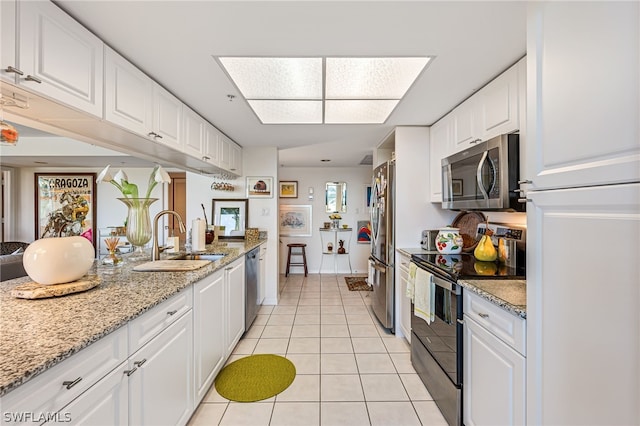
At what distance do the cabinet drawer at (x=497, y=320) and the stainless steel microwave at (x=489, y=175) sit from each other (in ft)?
2.23

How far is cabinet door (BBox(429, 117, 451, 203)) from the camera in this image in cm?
261

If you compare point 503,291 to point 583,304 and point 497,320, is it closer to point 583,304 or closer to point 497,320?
point 497,320

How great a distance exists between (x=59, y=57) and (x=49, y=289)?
1026 millimetres

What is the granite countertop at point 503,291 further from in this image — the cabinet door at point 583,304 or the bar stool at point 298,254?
the bar stool at point 298,254

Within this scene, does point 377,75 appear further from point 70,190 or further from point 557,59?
point 70,190

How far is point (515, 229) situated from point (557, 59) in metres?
1.50

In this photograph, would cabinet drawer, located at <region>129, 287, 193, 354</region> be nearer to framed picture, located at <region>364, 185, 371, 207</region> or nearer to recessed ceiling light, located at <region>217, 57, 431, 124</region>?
recessed ceiling light, located at <region>217, 57, 431, 124</region>

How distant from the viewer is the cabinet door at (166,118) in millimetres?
1902

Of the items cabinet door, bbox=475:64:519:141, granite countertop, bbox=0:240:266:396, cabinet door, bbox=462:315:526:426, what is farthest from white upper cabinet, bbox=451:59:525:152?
granite countertop, bbox=0:240:266:396

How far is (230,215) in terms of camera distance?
4047 millimetres

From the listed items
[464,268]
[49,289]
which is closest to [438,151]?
[464,268]

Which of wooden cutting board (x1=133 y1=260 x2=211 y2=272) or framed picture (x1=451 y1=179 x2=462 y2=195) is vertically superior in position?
framed picture (x1=451 y1=179 x2=462 y2=195)

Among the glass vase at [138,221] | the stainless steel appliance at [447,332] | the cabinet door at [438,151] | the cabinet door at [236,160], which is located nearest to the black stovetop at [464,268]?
the stainless steel appliance at [447,332]

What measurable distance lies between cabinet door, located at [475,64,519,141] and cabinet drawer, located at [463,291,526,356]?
1.13 meters
